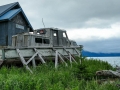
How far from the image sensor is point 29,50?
12406 millimetres

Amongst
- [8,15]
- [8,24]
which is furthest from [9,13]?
[8,24]

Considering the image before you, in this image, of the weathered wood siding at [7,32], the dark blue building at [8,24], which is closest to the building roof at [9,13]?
the dark blue building at [8,24]

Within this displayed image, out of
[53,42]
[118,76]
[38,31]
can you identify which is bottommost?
[118,76]

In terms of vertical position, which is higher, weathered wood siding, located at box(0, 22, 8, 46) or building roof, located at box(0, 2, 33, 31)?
building roof, located at box(0, 2, 33, 31)

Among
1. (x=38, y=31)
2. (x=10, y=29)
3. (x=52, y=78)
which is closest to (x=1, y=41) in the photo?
(x=10, y=29)

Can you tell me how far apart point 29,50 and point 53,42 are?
4.73 m

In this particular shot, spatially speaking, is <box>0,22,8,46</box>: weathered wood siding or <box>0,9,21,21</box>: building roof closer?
<box>0,9,21,21</box>: building roof

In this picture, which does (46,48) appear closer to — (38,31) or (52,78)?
(38,31)

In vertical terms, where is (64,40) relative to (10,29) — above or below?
below

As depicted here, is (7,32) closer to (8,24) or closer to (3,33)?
(3,33)

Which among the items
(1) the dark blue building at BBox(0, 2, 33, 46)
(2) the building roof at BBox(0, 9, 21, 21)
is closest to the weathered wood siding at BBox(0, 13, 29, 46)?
(1) the dark blue building at BBox(0, 2, 33, 46)

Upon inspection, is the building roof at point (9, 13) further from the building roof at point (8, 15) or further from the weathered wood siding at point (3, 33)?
the weathered wood siding at point (3, 33)

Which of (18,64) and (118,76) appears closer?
(118,76)

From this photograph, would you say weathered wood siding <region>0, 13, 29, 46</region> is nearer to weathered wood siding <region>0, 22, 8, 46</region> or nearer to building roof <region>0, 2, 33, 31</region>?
weathered wood siding <region>0, 22, 8, 46</region>
